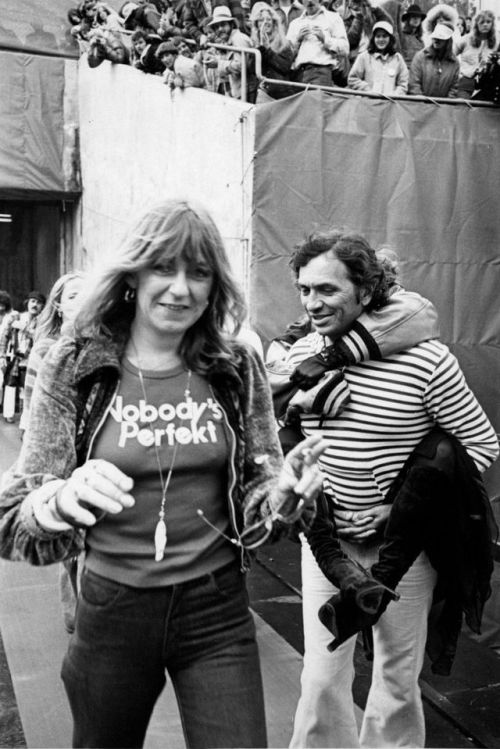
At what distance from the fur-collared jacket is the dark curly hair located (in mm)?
794

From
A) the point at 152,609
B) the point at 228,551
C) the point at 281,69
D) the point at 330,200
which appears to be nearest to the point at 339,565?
the point at 228,551

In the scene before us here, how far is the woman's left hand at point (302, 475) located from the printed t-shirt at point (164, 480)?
16 cm

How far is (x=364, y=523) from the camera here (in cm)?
285

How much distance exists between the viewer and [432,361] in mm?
2762

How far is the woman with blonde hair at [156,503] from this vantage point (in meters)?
1.96

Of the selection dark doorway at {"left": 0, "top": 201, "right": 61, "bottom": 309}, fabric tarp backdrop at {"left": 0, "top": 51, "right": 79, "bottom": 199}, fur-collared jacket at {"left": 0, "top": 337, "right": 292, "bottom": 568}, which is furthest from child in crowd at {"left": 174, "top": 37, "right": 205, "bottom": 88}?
dark doorway at {"left": 0, "top": 201, "right": 61, "bottom": 309}

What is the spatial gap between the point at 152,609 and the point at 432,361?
1274mm

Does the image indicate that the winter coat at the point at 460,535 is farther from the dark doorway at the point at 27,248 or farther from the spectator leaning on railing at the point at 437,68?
the dark doorway at the point at 27,248

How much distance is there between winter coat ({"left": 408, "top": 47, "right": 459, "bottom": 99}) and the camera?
9156 millimetres

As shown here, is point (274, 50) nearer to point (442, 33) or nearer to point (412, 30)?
point (442, 33)

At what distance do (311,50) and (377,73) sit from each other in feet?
2.71

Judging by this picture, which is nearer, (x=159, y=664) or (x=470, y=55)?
(x=159, y=664)

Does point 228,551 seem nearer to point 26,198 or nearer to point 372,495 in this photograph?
point 372,495

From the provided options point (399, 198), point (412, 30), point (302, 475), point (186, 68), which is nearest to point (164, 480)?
point (302, 475)
